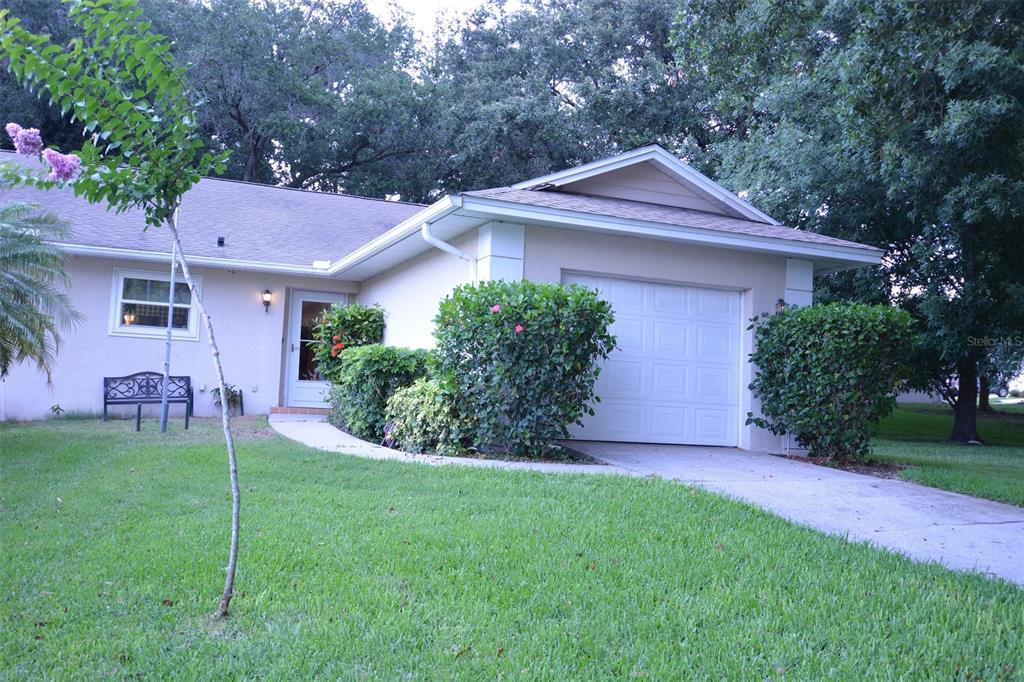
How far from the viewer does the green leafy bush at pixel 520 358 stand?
762 centimetres

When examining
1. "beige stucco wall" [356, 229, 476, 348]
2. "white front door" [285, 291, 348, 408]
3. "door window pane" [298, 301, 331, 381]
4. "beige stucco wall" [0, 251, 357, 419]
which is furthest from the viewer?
"door window pane" [298, 301, 331, 381]

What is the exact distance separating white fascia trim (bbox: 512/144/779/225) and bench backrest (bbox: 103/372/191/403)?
21.2 feet

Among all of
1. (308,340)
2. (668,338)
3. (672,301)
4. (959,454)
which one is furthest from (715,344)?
(308,340)

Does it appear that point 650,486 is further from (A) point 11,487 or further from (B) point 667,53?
(B) point 667,53

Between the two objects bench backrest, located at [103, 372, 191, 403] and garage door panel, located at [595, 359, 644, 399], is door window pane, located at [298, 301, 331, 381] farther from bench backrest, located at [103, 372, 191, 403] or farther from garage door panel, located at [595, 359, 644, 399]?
garage door panel, located at [595, 359, 644, 399]

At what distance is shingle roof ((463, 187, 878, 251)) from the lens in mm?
8797

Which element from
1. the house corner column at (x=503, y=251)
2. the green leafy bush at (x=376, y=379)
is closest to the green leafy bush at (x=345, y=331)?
the green leafy bush at (x=376, y=379)

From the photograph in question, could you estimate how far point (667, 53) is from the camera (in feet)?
83.4

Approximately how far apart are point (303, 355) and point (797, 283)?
29.7ft

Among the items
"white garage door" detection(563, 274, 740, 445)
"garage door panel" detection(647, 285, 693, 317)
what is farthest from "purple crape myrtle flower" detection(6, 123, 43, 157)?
"garage door panel" detection(647, 285, 693, 317)

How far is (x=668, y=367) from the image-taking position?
31.5 ft

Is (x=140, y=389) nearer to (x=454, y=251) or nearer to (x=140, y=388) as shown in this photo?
(x=140, y=388)

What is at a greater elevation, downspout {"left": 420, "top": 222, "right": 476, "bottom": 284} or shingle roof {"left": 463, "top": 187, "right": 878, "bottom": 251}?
shingle roof {"left": 463, "top": 187, "right": 878, "bottom": 251}

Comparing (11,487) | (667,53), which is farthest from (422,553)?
(667,53)
